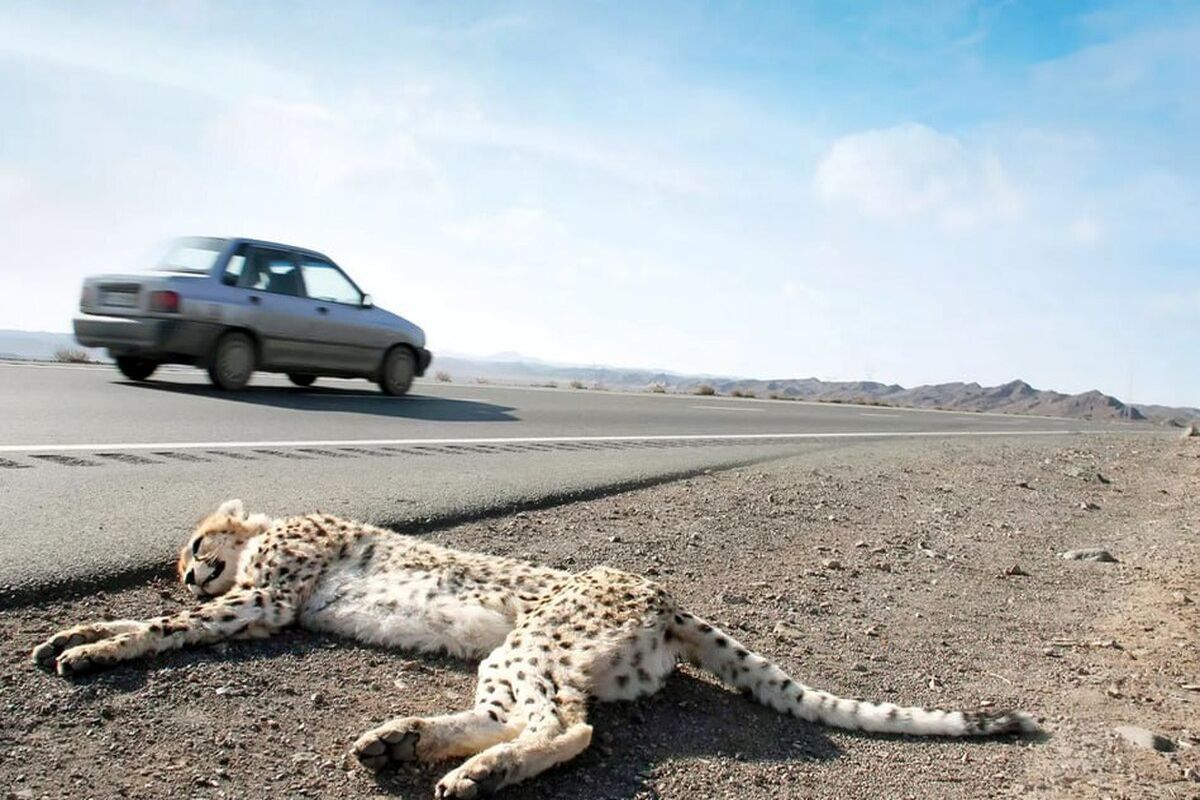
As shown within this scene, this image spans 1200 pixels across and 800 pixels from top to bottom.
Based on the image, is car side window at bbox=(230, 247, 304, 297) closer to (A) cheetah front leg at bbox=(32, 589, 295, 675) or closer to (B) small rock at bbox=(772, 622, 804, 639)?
(A) cheetah front leg at bbox=(32, 589, 295, 675)

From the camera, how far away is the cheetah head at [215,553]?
475 centimetres

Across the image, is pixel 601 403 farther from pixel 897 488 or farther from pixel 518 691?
pixel 518 691

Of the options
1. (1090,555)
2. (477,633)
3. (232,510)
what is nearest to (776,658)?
(477,633)

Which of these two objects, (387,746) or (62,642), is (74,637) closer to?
(62,642)

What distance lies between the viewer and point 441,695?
3.93m

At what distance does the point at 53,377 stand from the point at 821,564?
35.1 feet

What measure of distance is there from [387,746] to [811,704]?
1.64m

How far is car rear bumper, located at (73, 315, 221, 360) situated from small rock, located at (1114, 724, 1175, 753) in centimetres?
1116

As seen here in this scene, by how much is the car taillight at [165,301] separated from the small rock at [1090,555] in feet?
32.6

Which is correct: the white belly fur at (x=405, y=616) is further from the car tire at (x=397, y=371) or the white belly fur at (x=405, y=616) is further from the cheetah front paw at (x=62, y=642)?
the car tire at (x=397, y=371)

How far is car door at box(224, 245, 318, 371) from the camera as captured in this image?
1327cm

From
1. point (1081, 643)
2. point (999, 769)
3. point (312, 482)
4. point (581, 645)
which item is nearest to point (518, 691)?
point (581, 645)

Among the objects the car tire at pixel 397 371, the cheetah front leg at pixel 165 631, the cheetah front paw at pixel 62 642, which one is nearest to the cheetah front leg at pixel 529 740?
the cheetah front leg at pixel 165 631

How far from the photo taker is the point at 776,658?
4.72m
